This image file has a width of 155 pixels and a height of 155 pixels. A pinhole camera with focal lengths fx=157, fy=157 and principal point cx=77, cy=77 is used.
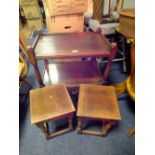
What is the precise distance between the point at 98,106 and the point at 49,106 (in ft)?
1.27

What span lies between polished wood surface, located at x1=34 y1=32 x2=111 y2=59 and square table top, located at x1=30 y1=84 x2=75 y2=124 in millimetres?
306

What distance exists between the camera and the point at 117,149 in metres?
1.34

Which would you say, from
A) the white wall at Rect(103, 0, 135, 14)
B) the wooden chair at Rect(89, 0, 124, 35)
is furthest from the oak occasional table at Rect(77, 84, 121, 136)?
the white wall at Rect(103, 0, 135, 14)

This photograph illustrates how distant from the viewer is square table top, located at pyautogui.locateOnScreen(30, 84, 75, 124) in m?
1.18

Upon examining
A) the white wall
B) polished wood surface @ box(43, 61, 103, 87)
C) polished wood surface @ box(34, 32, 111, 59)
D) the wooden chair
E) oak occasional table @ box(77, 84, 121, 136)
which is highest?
the white wall

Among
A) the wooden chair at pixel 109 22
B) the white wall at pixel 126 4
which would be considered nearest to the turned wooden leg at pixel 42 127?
the wooden chair at pixel 109 22

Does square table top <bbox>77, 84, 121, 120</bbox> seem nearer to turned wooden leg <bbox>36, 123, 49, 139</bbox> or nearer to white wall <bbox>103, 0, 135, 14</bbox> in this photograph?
turned wooden leg <bbox>36, 123, 49, 139</bbox>

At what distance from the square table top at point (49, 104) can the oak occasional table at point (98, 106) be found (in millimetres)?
103

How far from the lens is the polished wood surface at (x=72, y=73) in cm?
164

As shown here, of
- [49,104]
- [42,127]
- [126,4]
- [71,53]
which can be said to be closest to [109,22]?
[126,4]

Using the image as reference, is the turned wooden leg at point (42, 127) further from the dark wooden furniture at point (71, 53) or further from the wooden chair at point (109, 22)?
the wooden chair at point (109, 22)

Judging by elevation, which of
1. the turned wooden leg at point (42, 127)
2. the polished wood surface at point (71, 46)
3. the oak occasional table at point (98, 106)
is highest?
the polished wood surface at point (71, 46)
